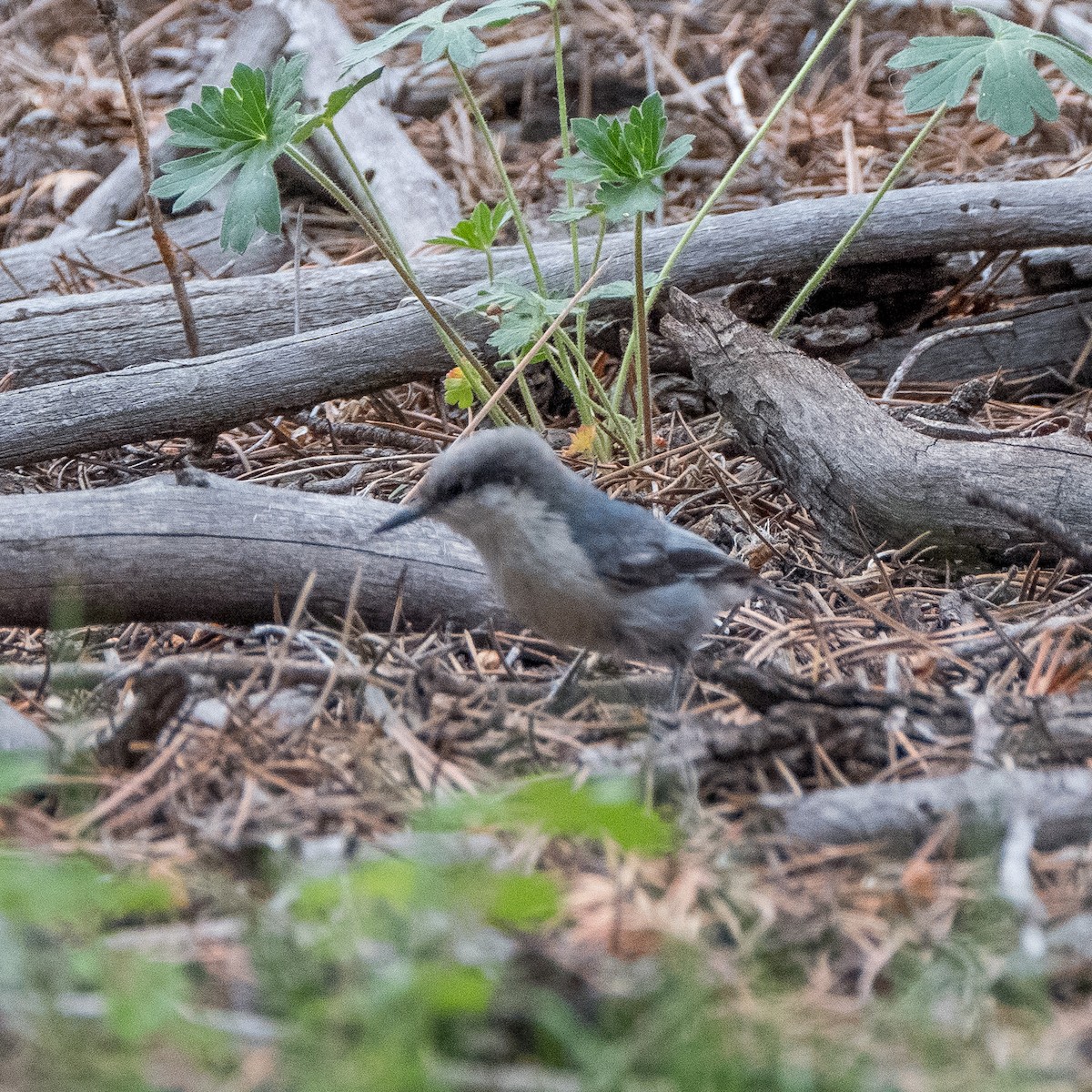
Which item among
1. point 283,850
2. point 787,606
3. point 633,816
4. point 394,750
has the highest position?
point 633,816

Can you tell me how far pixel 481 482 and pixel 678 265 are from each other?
7.23 feet

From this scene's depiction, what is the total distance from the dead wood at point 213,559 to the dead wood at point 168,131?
130 inches

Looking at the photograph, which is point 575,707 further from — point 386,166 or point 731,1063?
point 386,166

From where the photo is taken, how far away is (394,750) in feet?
8.75

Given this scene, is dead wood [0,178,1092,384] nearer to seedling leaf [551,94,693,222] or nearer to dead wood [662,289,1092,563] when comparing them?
dead wood [662,289,1092,563]

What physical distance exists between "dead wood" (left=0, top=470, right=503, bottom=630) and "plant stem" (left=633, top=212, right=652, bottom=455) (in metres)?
1.03

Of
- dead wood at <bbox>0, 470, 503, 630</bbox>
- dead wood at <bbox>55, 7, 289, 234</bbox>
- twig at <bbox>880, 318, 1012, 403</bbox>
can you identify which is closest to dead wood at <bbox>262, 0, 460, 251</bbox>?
dead wood at <bbox>55, 7, 289, 234</bbox>

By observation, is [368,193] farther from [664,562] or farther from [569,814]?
[569,814]

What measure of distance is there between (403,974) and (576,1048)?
0.26 metres


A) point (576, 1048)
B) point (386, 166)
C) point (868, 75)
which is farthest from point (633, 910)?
point (868, 75)

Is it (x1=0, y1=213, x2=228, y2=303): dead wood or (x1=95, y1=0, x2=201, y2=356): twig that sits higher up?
(x1=95, y1=0, x2=201, y2=356): twig

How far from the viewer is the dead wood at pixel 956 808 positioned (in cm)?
222

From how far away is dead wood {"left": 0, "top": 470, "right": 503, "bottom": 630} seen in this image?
11.3 ft

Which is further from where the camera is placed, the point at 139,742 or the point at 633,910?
the point at 139,742
